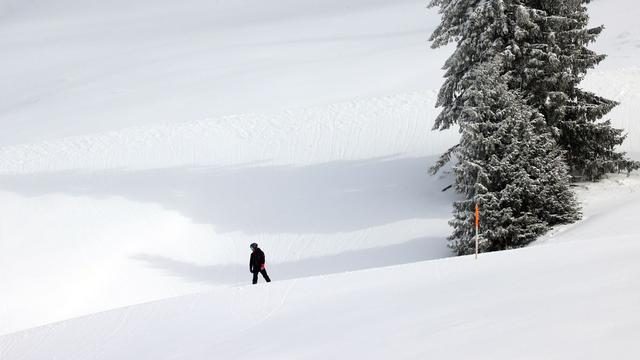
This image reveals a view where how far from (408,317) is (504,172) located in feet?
29.2

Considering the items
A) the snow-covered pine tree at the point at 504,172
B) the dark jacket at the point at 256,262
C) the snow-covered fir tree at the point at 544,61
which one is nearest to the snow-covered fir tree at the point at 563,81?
the snow-covered fir tree at the point at 544,61

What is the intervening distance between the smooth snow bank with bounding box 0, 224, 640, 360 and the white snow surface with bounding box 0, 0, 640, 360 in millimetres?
41

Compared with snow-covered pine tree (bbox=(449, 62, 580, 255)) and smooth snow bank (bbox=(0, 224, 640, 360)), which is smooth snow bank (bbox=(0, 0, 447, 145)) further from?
smooth snow bank (bbox=(0, 224, 640, 360))

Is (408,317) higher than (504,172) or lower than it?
lower

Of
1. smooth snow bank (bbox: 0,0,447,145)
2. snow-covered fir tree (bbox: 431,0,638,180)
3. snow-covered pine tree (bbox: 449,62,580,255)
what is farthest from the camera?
smooth snow bank (bbox: 0,0,447,145)

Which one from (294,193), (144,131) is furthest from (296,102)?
(294,193)

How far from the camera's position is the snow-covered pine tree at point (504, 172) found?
60.6ft

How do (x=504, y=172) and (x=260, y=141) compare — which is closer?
(x=504, y=172)

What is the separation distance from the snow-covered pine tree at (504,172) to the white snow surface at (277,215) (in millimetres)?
917

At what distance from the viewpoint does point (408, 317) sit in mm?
10938

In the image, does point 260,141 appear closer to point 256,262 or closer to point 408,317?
point 256,262

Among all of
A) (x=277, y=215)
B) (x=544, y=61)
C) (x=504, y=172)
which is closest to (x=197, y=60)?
(x=277, y=215)

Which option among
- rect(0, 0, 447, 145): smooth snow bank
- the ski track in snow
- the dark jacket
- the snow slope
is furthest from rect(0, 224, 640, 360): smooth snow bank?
rect(0, 0, 447, 145): smooth snow bank

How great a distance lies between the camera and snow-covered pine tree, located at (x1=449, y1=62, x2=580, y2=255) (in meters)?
18.5
